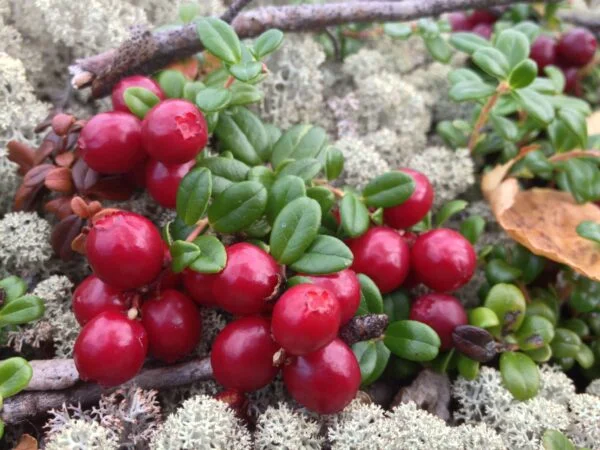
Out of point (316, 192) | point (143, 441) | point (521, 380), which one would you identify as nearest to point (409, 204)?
point (316, 192)

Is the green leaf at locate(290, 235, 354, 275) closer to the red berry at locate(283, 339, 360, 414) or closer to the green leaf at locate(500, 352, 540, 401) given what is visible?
the red berry at locate(283, 339, 360, 414)

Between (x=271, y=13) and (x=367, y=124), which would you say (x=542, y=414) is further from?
(x=271, y=13)

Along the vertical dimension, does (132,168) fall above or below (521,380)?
above

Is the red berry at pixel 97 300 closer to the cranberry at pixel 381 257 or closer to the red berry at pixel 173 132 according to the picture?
the red berry at pixel 173 132

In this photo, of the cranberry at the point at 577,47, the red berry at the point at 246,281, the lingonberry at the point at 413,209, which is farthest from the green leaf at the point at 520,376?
the cranberry at the point at 577,47

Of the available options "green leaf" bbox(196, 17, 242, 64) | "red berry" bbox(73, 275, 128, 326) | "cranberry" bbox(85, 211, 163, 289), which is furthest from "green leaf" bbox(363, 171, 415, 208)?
"red berry" bbox(73, 275, 128, 326)

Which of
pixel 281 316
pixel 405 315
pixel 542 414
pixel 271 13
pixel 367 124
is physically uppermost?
pixel 271 13

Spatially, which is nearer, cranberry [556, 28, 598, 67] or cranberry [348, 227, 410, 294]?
cranberry [348, 227, 410, 294]
